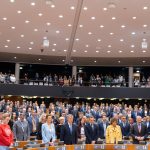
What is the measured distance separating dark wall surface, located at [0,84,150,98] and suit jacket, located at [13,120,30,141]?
53.8 ft

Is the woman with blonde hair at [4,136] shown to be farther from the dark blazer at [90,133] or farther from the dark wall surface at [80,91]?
the dark wall surface at [80,91]

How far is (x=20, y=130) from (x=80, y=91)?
56.2 feet

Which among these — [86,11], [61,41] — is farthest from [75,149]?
[61,41]

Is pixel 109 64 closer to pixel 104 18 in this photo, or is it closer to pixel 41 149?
pixel 104 18

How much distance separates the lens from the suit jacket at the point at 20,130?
11109 mm

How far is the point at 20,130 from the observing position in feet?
36.4

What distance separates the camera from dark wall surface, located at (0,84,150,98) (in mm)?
27719

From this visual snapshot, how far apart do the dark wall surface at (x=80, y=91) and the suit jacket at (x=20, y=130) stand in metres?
16.4

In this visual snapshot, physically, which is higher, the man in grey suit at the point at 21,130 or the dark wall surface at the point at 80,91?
the dark wall surface at the point at 80,91

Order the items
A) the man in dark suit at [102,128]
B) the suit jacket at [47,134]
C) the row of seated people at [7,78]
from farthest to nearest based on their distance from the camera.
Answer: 1. the row of seated people at [7,78]
2. the man in dark suit at [102,128]
3. the suit jacket at [47,134]

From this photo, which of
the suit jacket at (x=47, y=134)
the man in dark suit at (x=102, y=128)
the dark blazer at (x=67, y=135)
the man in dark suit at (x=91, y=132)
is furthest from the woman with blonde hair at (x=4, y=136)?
the man in dark suit at (x=102, y=128)

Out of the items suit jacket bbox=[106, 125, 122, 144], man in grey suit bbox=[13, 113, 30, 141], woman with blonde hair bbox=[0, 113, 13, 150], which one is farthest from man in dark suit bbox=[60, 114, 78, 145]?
woman with blonde hair bbox=[0, 113, 13, 150]

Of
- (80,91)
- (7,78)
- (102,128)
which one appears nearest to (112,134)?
(102,128)

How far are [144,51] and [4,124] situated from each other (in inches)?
770
